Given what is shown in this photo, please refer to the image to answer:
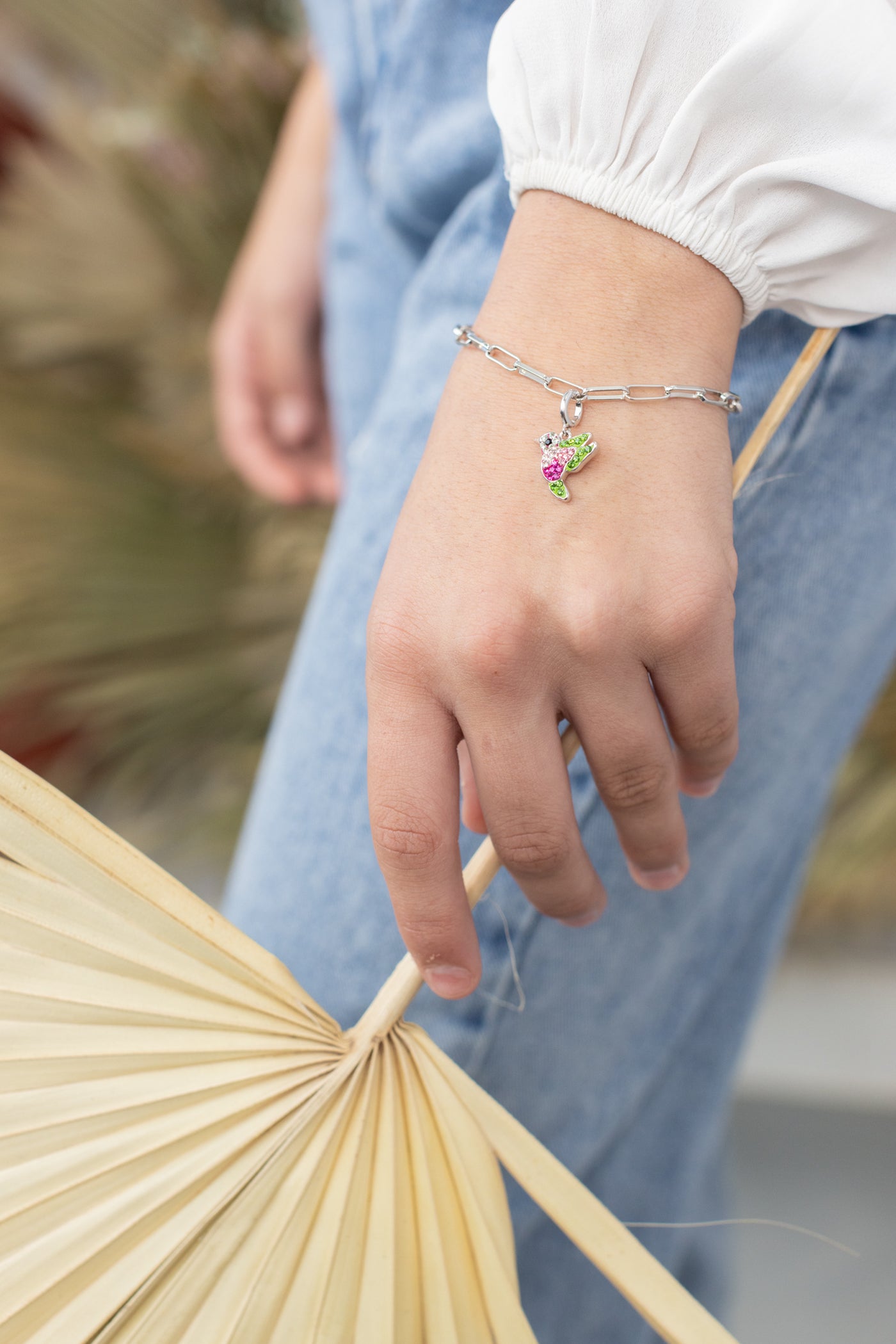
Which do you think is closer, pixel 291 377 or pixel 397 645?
pixel 397 645

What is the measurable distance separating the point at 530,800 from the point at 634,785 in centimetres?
5

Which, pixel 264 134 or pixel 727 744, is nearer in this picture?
pixel 727 744

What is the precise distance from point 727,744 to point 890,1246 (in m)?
1.23

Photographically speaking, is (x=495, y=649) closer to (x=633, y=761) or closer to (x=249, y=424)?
(x=633, y=761)

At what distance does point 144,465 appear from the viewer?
165 centimetres

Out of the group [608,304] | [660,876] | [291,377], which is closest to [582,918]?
[660,876]

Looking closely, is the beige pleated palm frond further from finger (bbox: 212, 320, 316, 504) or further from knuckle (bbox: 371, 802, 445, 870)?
finger (bbox: 212, 320, 316, 504)

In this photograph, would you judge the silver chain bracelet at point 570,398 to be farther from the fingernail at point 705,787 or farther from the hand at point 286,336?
the hand at point 286,336

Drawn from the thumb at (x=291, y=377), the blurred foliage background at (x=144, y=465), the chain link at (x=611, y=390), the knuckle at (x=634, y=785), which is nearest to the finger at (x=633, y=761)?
the knuckle at (x=634, y=785)

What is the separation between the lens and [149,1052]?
365mm

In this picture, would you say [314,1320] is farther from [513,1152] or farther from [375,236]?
[375,236]

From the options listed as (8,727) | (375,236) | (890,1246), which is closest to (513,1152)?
(375,236)

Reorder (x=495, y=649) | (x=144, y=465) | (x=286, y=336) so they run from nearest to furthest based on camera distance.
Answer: (x=495, y=649), (x=286, y=336), (x=144, y=465)

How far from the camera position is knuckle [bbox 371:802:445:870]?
360 mm
